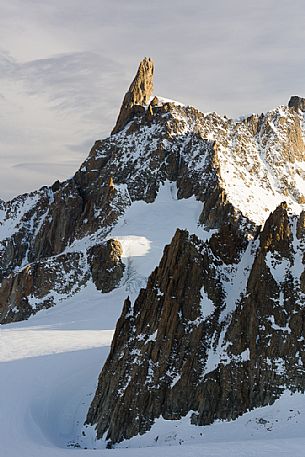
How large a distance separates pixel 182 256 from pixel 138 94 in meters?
82.8

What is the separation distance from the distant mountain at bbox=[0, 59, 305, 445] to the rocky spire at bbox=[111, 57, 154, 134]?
0.29 m

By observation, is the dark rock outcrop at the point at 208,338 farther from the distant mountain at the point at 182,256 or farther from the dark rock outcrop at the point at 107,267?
the dark rock outcrop at the point at 107,267

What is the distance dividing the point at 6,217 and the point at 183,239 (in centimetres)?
8537

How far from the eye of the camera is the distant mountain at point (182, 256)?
96.4ft

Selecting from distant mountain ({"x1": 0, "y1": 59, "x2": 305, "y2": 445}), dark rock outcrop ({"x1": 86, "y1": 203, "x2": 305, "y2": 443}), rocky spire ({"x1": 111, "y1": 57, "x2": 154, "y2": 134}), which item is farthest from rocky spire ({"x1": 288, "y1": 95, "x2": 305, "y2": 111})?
dark rock outcrop ({"x1": 86, "y1": 203, "x2": 305, "y2": 443})

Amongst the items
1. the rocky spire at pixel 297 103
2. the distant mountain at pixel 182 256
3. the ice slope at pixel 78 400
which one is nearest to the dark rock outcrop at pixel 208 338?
the distant mountain at pixel 182 256

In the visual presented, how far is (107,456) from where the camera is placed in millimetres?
21531

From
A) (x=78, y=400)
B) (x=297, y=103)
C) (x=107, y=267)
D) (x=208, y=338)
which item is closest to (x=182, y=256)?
(x=208, y=338)

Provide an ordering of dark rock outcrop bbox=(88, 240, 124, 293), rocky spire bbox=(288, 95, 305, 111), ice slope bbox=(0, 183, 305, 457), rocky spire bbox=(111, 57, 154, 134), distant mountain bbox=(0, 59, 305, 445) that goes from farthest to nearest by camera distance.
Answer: rocky spire bbox=(288, 95, 305, 111)
rocky spire bbox=(111, 57, 154, 134)
dark rock outcrop bbox=(88, 240, 124, 293)
distant mountain bbox=(0, 59, 305, 445)
ice slope bbox=(0, 183, 305, 457)

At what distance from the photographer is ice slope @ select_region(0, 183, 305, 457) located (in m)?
23.1

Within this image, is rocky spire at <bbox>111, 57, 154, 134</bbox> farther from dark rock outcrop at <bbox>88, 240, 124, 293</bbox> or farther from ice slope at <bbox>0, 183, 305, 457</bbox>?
ice slope at <bbox>0, 183, 305, 457</bbox>

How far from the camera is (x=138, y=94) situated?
111m

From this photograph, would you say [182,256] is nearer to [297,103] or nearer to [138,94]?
[138,94]

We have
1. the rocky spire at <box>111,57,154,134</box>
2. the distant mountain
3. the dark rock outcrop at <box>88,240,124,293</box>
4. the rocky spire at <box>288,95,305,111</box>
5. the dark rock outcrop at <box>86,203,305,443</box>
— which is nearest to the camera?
the dark rock outcrop at <box>86,203,305,443</box>
